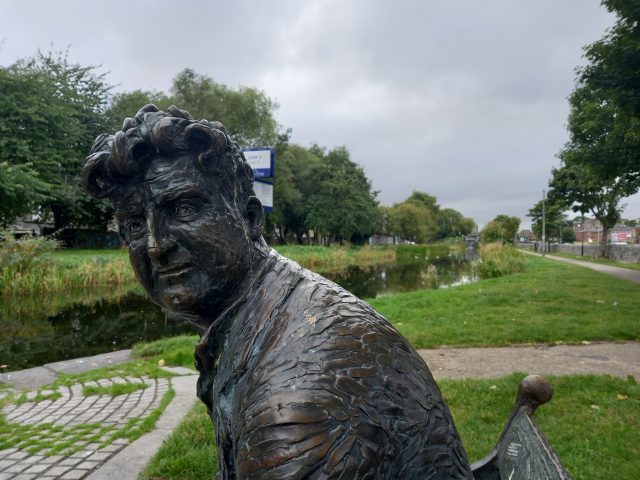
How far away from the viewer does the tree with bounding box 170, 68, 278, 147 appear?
32.5m

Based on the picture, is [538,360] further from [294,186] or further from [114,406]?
[294,186]

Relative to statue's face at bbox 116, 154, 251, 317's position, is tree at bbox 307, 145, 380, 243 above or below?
above

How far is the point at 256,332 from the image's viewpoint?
Answer: 4.32 ft

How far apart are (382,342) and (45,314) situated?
1317 cm

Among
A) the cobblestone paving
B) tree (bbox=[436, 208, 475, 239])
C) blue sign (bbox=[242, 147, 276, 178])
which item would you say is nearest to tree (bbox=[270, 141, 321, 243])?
blue sign (bbox=[242, 147, 276, 178])

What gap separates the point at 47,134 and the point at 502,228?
55.1 m

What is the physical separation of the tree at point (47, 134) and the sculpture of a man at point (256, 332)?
21393 mm

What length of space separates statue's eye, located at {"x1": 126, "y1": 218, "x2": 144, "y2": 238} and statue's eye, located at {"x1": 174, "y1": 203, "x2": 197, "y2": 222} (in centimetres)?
14

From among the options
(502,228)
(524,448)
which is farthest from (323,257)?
(502,228)

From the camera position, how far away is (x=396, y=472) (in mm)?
1083

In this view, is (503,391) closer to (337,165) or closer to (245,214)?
(245,214)

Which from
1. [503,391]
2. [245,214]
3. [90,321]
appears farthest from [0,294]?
[245,214]

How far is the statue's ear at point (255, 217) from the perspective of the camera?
5.31 ft

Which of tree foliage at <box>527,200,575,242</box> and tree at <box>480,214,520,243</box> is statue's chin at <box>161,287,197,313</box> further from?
tree at <box>480,214,520,243</box>
